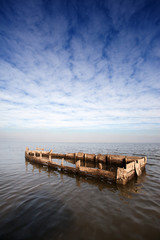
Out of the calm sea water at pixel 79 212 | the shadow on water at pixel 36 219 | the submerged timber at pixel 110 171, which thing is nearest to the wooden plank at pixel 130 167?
the submerged timber at pixel 110 171

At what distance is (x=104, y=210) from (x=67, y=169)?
734cm

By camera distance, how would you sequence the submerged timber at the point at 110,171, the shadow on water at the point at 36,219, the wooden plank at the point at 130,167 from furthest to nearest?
1. the wooden plank at the point at 130,167
2. the submerged timber at the point at 110,171
3. the shadow on water at the point at 36,219

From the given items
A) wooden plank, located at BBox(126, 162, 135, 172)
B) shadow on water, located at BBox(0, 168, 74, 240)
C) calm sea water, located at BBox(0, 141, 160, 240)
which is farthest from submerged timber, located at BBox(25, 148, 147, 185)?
shadow on water, located at BBox(0, 168, 74, 240)

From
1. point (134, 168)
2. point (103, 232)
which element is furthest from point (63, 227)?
point (134, 168)

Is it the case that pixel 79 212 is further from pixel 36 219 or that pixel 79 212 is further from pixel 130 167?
pixel 130 167

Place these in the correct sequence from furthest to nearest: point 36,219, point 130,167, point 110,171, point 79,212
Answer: point 130,167
point 110,171
point 79,212
point 36,219

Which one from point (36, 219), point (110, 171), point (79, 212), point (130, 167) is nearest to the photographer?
point (36, 219)

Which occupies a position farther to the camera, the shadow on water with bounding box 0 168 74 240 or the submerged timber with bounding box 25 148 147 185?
the submerged timber with bounding box 25 148 147 185

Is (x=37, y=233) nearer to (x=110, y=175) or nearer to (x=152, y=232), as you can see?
(x=152, y=232)

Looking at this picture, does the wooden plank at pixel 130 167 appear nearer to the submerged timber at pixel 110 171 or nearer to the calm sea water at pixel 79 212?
the submerged timber at pixel 110 171

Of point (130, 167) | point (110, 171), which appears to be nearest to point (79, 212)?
point (110, 171)

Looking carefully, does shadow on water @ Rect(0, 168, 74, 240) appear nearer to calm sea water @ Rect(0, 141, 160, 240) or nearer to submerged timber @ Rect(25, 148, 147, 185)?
calm sea water @ Rect(0, 141, 160, 240)

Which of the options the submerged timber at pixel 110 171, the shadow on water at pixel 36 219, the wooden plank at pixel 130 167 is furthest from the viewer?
the wooden plank at pixel 130 167

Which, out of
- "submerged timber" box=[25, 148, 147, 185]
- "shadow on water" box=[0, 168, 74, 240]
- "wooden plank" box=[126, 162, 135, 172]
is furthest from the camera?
"wooden plank" box=[126, 162, 135, 172]
